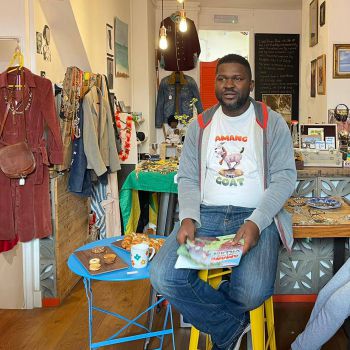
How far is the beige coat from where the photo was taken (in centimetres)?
319

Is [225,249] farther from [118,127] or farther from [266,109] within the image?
[118,127]

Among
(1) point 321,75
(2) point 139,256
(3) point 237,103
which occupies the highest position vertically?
(1) point 321,75

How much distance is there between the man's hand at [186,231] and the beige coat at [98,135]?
152 cm

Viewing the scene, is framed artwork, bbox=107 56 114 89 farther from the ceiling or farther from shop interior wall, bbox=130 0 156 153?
the ceiling

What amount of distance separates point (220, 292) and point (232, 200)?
0.37 m

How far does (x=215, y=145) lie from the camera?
1.96 m

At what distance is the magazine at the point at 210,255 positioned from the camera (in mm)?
1615

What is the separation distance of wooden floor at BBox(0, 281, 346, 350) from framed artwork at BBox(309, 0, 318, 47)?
3.00 metres

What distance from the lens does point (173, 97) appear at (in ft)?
20.8

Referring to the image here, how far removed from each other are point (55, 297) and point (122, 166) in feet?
4.14

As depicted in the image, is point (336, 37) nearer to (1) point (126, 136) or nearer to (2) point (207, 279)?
(1) point (126, 136)

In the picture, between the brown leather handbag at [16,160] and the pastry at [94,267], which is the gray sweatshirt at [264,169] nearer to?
the pastry at [94,267]

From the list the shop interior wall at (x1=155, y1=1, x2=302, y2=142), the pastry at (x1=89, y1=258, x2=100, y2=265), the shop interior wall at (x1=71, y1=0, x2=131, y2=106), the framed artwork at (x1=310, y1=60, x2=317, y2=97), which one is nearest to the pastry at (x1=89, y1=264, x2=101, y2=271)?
the pastry at (x1=89, y1=258, x2=100, y2=265)

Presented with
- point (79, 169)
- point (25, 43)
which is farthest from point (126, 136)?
point (25, 43)
